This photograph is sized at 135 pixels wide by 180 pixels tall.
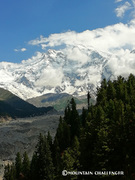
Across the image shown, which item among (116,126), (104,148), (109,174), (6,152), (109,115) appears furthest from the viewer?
(6,152)

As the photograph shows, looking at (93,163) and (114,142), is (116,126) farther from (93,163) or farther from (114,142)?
(93,163)

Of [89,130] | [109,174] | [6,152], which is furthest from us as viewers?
[6,152]

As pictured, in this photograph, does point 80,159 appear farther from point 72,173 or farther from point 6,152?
point 6,152

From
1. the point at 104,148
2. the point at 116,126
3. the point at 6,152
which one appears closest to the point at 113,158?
Result: the point at 104,148

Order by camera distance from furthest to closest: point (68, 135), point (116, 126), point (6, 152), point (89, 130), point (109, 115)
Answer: point (6, 152) < point (68, 135) < point (109, 115) < point (89, 130) < point (116, 126)

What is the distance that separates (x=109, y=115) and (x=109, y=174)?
27.0m

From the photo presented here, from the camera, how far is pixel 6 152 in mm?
170625

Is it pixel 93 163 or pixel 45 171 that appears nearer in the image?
pixel 93 163

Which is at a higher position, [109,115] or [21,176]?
[109,115]

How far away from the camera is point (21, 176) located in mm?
92938

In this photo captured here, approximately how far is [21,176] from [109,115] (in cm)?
4264

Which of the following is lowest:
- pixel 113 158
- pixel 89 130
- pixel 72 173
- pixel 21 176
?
pixel 21 176

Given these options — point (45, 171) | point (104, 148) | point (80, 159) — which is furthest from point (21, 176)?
point (104, 148)

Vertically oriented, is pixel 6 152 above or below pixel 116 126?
below
